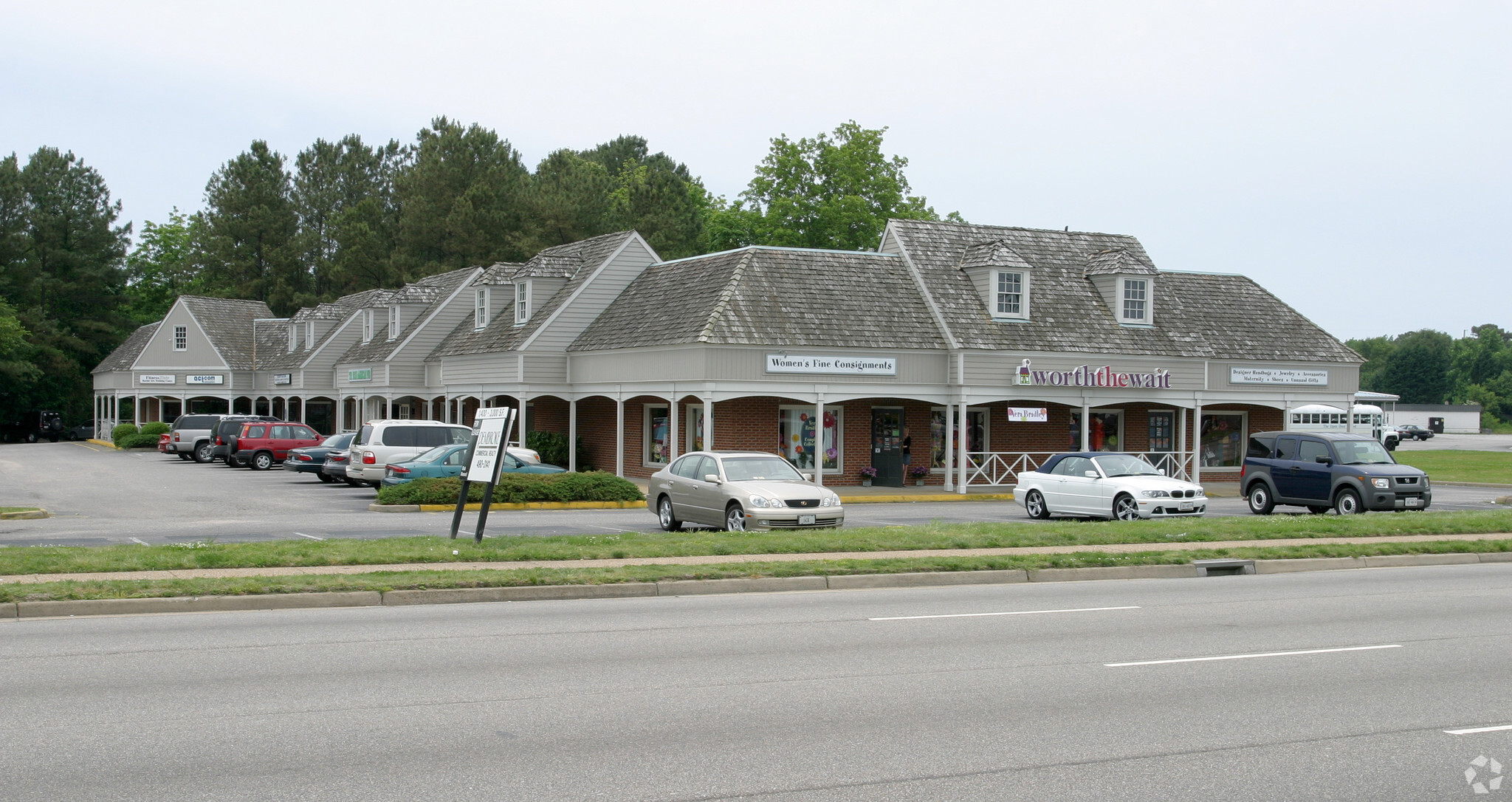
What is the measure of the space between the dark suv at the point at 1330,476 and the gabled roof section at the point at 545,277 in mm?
21149

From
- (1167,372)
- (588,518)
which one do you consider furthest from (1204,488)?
(588,518)

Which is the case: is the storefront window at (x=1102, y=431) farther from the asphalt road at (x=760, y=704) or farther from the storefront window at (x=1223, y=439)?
the asphalt road at (x=760, y=704)

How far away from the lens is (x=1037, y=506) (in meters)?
26.0

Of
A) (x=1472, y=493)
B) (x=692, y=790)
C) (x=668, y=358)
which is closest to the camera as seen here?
(x=692, y=790)

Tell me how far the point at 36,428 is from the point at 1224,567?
82840 mm

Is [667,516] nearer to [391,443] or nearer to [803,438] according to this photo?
[391,443]

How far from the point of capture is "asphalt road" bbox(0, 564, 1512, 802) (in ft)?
21.9

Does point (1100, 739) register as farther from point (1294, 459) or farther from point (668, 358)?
point (668, 358)

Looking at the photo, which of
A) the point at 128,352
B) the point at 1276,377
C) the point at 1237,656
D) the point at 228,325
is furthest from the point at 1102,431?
the point at 128,352

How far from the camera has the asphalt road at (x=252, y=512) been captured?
20656 millimetres

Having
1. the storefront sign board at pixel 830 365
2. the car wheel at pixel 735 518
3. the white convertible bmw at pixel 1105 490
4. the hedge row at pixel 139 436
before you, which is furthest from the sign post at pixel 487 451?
the hedge row at pixel 139 436

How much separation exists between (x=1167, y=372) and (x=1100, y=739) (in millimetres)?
31361

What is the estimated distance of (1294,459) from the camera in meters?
26.5

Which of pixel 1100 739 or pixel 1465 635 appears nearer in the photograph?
pixel 1100 739
